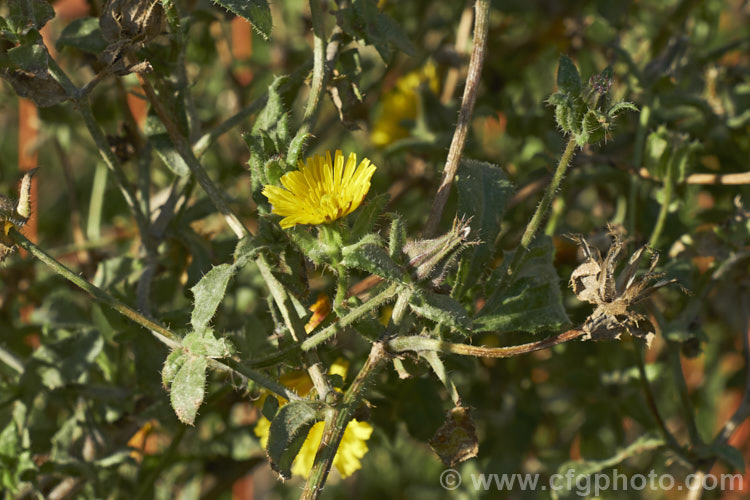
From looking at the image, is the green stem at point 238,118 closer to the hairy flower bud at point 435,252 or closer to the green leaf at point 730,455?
the hairy flower bud at point 435,252

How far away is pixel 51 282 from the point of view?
1.39m

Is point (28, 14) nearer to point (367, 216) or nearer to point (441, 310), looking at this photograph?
point (367, 216)

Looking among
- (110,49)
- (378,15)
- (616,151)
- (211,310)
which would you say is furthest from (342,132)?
(211,310)

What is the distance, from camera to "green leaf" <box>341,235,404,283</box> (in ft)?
2.23

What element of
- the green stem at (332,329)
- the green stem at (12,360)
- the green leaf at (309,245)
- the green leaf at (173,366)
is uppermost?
the green stem at (12,360)

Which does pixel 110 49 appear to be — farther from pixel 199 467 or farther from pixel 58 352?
pixel 199 467

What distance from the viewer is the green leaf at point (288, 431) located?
0.70 metres

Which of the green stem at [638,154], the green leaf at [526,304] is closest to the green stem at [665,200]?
the green stem at [638,154]

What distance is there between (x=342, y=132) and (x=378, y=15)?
0.82m

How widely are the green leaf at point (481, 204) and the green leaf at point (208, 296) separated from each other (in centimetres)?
28

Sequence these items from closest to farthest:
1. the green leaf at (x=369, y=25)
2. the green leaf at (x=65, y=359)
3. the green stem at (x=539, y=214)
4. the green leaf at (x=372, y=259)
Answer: the green leaf at (x=372, y=259), the green stem at (x=539, y=214), the green leaf at (x=369, y=25), the green leaf at (x=65, y=359)

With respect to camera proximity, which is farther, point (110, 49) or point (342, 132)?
point (342, 132)

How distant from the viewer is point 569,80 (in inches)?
30.7

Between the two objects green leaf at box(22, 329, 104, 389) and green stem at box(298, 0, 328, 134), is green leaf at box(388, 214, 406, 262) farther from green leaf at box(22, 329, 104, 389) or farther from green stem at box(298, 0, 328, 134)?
green leaf at box(22, 329, 104, 389)
